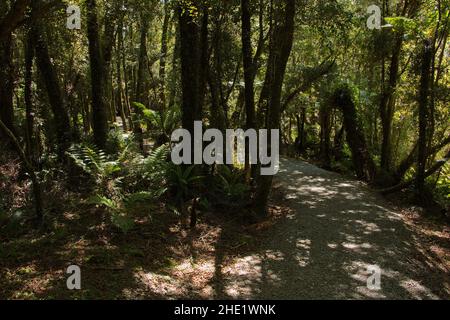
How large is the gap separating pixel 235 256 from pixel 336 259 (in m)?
1.81

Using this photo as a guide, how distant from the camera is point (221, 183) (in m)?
10.4

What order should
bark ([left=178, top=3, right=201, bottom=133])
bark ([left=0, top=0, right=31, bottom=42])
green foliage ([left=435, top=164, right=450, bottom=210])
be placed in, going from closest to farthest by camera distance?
1. bark ([left=0, top=0, right=31, bottom=42])
2. bark ([left=178, top=3, right=201, bottom=133])
3. green foliage ([left=435, top=164, right=450, bottom=210])

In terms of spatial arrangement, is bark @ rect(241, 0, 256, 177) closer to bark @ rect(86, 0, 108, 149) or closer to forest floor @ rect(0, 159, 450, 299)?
forest floor @ rect(0, 159, 450, 299)

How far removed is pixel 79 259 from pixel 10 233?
5.66 feet

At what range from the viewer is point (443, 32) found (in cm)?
1045

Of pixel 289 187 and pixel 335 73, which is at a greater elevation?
pixel 335 73

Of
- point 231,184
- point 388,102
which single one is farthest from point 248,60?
point 388,102

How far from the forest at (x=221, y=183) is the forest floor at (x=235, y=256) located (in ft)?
0.12

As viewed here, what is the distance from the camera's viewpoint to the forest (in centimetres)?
630

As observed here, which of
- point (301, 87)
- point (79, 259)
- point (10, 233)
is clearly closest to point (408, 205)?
point (301, 87)

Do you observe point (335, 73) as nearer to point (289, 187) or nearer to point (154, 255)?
point (289, 187)

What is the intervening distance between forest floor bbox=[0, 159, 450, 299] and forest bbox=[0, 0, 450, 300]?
4cm

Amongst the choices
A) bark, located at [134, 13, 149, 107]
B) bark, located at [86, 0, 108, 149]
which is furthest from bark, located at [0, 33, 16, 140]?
bark, located at [134, 13, 149, 107]

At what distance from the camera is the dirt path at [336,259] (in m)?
6.22
